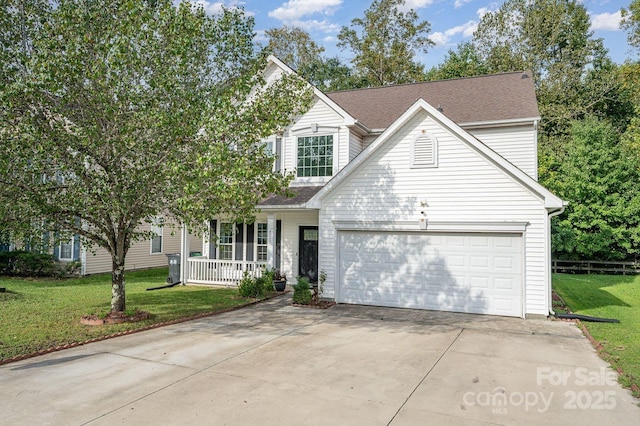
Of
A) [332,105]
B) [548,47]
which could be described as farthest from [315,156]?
[548,47]

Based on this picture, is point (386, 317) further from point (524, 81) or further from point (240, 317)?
point (524, 81)

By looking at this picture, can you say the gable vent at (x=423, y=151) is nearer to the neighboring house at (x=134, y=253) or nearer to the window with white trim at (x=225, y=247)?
the window with white trim at (x=225, y=247)

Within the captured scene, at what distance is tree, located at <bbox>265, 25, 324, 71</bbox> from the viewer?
37.0 meters

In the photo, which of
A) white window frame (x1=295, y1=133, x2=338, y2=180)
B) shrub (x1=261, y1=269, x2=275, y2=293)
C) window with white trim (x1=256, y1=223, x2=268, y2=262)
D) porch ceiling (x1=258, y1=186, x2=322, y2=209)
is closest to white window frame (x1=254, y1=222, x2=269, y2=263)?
window with white trim (x1=256, y1=223, x2=268, y2=262)

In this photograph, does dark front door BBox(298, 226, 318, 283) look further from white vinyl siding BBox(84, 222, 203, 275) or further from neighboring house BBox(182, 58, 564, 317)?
white vinyl siding BBox(84, 222, 203, 275)

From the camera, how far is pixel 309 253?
1555cm

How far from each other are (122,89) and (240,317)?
6.08 meters

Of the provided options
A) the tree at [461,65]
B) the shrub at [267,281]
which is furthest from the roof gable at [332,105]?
the tree at [461,65]

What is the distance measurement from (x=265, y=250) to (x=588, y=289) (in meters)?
12.3

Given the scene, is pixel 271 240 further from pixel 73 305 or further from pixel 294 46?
pixel 294 46

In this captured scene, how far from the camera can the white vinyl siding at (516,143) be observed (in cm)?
1378

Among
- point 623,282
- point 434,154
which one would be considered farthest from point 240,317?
point 623,282

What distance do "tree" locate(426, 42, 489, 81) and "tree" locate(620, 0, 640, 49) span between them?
881 cm

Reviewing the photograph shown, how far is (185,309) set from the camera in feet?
38.5
